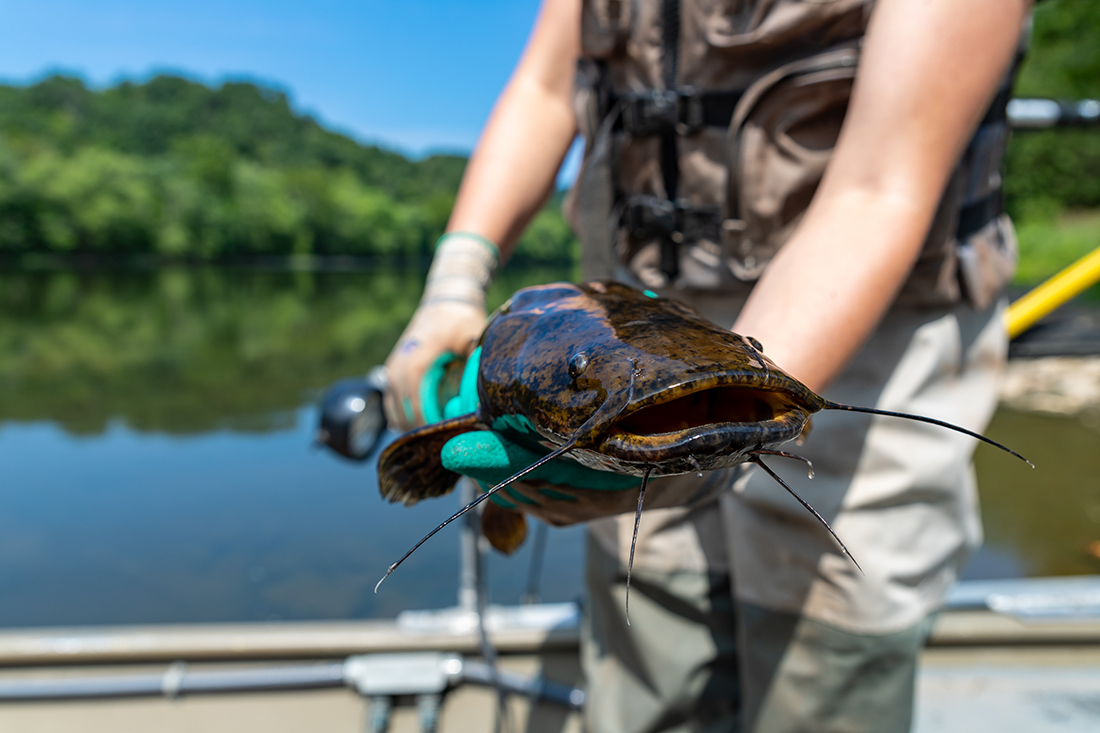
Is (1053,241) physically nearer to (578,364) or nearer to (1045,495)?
(1045,495)

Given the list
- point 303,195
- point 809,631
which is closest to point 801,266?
point 809,631

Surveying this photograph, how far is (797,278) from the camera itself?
1.19 m

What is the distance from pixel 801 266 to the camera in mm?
1203

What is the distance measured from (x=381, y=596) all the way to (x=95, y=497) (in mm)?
4171

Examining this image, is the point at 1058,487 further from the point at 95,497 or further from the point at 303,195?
the point at 303,195

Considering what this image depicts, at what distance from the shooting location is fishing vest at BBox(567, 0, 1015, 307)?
59.7 inches

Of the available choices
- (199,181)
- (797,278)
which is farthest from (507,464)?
(199,181)

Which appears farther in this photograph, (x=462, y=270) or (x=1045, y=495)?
(x=1045, y=495)

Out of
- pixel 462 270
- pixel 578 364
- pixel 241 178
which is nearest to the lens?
pixel 578 364

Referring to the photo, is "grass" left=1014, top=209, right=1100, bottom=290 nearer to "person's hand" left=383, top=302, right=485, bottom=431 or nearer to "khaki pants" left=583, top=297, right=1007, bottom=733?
"khaki pants" left=583, top=297, right=1007, bottom=733

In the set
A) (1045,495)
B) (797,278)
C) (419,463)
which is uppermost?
(797,278)

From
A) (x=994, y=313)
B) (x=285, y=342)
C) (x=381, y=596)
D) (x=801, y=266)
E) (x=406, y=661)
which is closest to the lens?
(x=801, y=266)

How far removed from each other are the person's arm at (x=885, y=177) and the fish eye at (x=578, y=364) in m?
0.37

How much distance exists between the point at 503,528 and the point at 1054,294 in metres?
2.21
